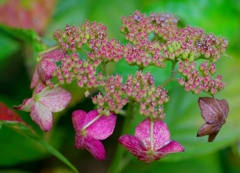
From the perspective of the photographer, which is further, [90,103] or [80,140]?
[90,103]

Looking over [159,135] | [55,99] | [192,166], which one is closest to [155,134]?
[159,135]

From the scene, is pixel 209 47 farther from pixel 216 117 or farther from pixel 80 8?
pixel 80 8

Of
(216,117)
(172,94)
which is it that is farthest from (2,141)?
(216,117)

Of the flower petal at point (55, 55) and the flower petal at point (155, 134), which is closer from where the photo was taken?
the flower petal at point (155, 134)

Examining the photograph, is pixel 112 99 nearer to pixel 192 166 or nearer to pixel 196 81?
pixel 196 81

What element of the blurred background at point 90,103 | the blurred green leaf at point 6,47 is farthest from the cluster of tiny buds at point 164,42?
the blurred green leaf at point 6,47

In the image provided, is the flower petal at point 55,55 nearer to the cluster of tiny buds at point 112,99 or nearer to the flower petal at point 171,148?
the cluster of tiny buds at point 112,99
